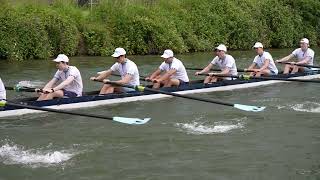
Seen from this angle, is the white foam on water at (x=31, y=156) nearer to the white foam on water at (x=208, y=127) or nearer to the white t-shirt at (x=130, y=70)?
the white foam on water at (x=208, y=127)

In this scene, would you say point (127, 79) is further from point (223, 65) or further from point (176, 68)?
point (223, 65)

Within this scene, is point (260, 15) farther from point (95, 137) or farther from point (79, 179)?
point (79, 179)

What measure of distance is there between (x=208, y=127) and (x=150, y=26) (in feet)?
62.0

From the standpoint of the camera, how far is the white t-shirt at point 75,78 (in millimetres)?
14312

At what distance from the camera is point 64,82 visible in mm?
14055

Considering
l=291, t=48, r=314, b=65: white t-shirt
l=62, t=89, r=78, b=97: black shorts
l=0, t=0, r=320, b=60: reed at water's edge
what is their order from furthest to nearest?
l=0, t=0, r=320, b=60: reed at water's edge < l=291, t=48, r=314, b=65: white t-shirt < l=62, t=89, r=78, b=97: black shorts

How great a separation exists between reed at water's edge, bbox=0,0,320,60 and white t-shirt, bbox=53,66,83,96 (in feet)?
42.1

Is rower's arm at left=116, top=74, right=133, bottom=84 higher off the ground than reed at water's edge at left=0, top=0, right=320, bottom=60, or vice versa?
reed at water's edge at left=0, top=0, right=320, bottom=60

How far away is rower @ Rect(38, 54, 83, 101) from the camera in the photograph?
45.9ft

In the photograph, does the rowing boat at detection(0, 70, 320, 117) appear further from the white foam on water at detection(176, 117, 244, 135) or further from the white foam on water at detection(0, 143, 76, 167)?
the white foam on water at detection(176, 117, 244, 135)

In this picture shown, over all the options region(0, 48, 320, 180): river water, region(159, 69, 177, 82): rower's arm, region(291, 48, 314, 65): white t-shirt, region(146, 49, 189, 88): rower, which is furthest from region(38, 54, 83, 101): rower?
region(291, 48, 314, 65): white t-shirt

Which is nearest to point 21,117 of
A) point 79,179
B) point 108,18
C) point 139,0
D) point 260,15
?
point 79,179

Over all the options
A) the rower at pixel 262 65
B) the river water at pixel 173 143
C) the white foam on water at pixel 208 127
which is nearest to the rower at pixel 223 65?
the rower at pixel 262 65

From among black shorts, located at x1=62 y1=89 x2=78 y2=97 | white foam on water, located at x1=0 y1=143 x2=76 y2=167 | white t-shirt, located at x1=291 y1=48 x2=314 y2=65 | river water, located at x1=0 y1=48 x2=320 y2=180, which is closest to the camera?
river water, located at x1=0 y1=48 x2=320 y2=180
